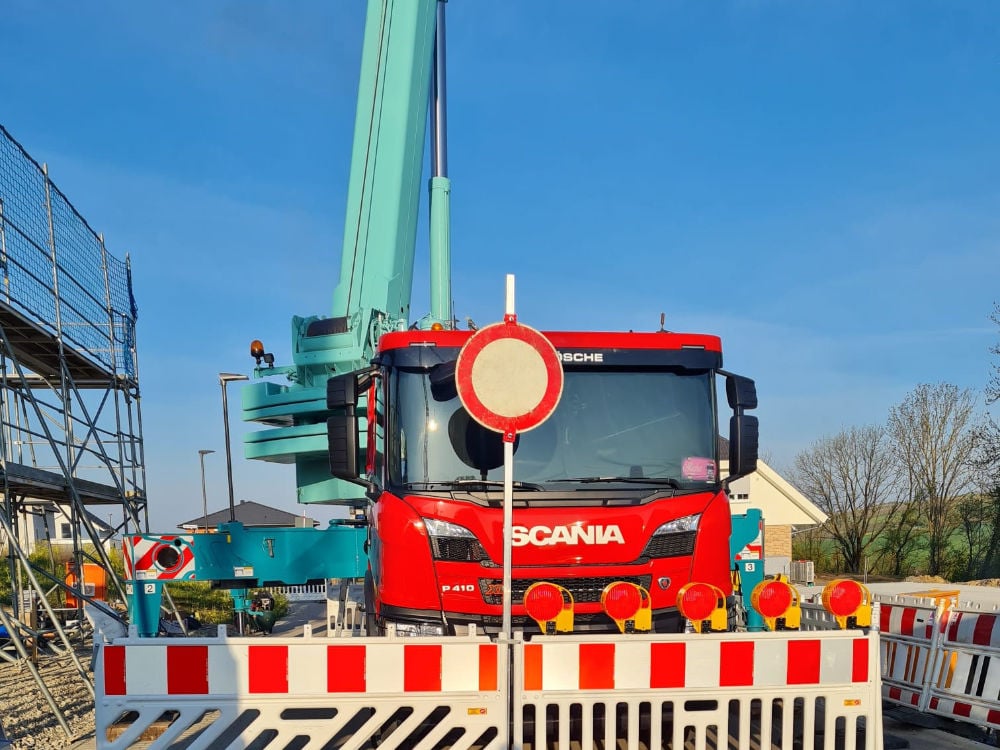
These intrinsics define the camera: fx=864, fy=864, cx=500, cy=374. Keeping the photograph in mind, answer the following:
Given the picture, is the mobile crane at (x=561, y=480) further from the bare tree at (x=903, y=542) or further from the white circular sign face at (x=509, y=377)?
the bare tree at (x=903, y=542)

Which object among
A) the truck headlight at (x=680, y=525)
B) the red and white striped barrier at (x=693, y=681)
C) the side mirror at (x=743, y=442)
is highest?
the side mirror at (x=743, y=442)

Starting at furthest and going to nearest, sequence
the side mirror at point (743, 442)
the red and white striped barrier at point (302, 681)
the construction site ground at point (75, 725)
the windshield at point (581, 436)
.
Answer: the construction site ground at point (75, 725) → the side mirror at point (743, 442) → the windshield at point (581, 436) → the red and white striped barrier at point (302, 681)

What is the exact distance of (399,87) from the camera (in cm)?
1195

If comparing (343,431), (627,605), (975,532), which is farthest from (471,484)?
(975,532)

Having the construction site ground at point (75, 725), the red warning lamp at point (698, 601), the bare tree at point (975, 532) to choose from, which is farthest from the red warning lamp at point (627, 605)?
the bare tree at point (975, 532)

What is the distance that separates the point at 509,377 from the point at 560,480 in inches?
42.0

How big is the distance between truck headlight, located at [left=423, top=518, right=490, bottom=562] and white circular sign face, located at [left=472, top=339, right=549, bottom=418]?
3.19 ft

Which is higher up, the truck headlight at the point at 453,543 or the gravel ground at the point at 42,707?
the truck headlight at the point at 453,543

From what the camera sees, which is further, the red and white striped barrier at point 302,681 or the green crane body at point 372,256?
the green crane body at point 372,256

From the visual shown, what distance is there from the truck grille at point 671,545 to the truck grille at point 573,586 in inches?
6.5

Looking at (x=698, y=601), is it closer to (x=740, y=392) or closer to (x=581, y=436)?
(x=581, y=436)

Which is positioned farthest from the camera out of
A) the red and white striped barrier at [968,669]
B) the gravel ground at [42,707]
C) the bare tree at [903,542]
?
the bare tree at [903,542]

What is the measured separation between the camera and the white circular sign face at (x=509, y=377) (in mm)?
4754

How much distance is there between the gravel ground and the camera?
727 centimetres
